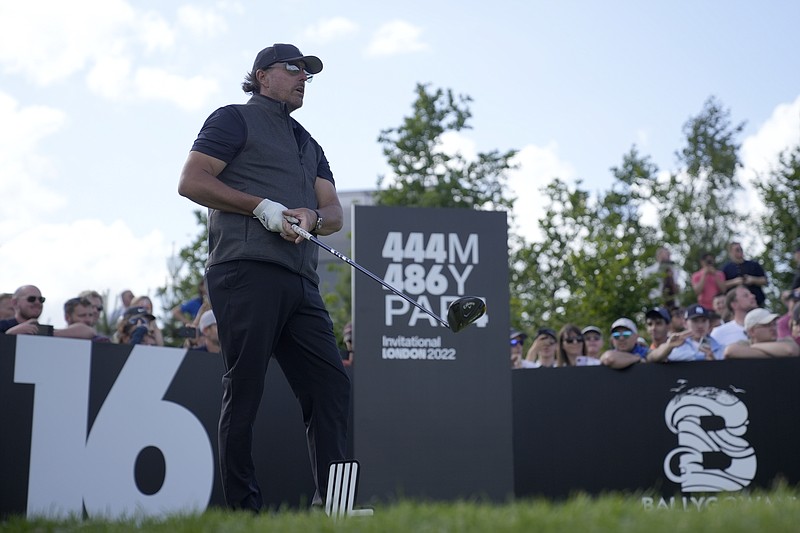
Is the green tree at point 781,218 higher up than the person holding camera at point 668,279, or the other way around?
the green tree at point 781,218

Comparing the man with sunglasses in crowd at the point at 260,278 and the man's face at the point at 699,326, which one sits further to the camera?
the man's face at the point at 699,326

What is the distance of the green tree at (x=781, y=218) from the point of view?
2802 cm

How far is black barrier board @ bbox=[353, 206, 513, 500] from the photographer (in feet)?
25.5

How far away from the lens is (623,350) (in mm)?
9555

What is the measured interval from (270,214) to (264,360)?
65cm

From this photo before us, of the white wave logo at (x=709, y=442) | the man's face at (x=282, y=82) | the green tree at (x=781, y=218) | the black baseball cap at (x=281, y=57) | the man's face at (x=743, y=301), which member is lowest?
the white wave logo at (x=709, y=442)

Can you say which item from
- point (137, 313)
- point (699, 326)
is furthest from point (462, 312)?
point (699, 326)

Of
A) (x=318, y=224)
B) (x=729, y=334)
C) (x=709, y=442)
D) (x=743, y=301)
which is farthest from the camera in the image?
(x=743, y=301)

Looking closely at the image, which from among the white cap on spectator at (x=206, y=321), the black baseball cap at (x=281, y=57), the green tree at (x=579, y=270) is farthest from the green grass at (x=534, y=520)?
the green tree at (x=579, y=270)

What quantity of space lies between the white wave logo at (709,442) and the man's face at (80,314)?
5.13 m

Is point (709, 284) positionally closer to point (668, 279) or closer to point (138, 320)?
point (668, 279)

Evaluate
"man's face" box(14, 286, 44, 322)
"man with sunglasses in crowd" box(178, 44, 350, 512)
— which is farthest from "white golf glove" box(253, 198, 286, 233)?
"man's face" box(14, 286, 44, 322)

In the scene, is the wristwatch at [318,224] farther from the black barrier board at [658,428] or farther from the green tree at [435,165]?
the green tree at [435,165]

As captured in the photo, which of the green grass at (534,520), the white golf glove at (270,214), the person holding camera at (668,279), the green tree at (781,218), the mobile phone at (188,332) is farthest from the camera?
the green tree at (781,218)
